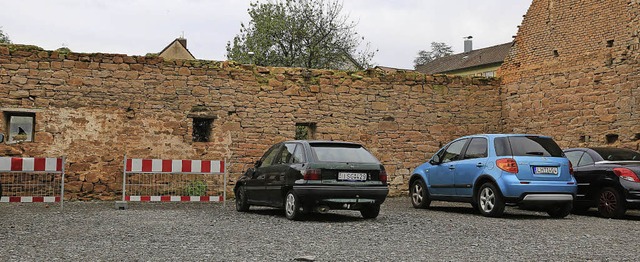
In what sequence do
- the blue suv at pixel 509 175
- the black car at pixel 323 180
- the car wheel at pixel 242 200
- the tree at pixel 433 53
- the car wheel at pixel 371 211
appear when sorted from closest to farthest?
1. the black car at pixel 323 180
2. the car wheel at pixel 371 211
3. the blue suv at pixel 509 175
4. the car wheel at pixel 242 200
5. the tree at pixel 433 53

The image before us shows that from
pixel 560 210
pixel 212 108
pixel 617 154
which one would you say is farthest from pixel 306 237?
pixel 212 108

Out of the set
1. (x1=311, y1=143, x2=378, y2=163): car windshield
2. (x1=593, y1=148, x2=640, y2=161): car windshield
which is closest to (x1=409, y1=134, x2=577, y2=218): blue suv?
(x1=593, y1=148, x2=640, y2=161): car windshield

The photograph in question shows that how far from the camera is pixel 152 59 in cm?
1572

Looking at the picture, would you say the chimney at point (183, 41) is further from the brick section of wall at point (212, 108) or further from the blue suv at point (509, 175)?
the blue suv at point (509, 175)

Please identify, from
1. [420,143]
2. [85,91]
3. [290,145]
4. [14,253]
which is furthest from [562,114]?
[14,253]

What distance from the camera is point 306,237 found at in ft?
25.2

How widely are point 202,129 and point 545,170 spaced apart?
397 inches

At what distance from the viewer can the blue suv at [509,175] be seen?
423 inches

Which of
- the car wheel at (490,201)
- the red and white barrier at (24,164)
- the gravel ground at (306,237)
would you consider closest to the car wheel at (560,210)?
the gravel ground at (306,237)

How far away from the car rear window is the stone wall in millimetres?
4763

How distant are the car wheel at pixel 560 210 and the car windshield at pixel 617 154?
4.48ft

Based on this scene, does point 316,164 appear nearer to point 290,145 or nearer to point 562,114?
point 290,145

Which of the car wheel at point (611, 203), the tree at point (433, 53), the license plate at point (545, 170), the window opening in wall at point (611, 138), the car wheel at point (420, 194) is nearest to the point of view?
the license plate at point (545, 170)

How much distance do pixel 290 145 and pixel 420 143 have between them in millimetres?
7798
